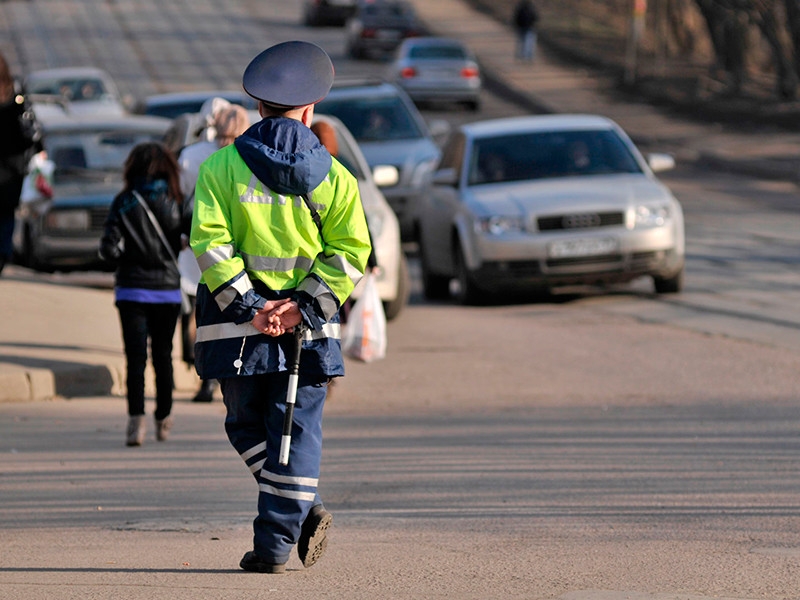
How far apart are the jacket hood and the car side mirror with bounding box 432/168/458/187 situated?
980 cm

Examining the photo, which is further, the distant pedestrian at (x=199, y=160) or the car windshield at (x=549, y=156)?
the car windshield at (x=549, y=156)

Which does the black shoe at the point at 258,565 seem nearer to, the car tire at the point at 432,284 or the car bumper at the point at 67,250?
the car tire at the point at 432,284

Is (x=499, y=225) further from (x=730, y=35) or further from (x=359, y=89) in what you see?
(x=730, y=35)

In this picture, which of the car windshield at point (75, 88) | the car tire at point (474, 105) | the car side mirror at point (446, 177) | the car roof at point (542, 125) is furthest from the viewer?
the car tire at point (474, 105)

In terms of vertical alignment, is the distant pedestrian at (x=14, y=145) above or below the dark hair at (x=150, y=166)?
below

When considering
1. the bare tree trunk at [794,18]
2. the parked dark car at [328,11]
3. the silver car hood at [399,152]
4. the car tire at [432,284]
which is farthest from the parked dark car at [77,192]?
the parked dark car at [328,11]

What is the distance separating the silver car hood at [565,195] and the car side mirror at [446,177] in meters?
0.30

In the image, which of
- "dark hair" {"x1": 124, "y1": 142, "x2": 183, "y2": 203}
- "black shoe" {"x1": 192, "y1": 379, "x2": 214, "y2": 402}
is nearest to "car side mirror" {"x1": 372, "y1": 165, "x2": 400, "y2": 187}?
"black shoe" {"x1": 192, "y1": 379, "x2": 214, "y2": 402}

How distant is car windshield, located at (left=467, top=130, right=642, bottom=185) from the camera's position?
49.0 feet

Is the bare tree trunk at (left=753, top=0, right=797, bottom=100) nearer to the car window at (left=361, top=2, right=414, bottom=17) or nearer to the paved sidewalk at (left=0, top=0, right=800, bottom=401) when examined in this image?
the paved sidewalk at (left=0, top=0, right=800, bottom=401)

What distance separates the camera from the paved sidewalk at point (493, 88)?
1026 cm

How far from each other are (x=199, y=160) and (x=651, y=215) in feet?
18.4

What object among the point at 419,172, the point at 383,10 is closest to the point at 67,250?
the point at 419,172

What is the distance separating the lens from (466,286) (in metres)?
14.5
